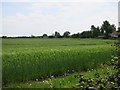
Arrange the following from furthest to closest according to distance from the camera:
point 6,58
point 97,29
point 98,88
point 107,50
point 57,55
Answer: point 97,29 → point 107,50 → point 57,55 → point 6,58 → point 98,88

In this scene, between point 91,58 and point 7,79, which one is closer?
point 7,79

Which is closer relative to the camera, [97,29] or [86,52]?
[86,52]

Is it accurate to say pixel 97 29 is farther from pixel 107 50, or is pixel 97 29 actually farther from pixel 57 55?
pixel 57 55

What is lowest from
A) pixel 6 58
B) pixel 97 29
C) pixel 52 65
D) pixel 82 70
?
pixel 82 70

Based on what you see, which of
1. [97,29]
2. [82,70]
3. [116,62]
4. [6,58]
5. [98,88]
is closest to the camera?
[98,88]

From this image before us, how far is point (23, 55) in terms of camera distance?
23.3 ft

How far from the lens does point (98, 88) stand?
3.72m

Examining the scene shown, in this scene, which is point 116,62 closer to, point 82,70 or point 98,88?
point 98,88

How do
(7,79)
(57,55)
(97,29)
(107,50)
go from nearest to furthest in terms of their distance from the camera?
1. (7,79)
2. (57,55)
3. (107,50)
4. (97,29)

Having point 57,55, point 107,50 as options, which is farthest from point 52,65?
point 107,50

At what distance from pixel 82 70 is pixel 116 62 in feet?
15.0

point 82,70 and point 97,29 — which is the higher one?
point 97,29

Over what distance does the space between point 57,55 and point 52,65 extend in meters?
0.74

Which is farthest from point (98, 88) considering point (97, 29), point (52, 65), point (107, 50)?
point (97, 29)
